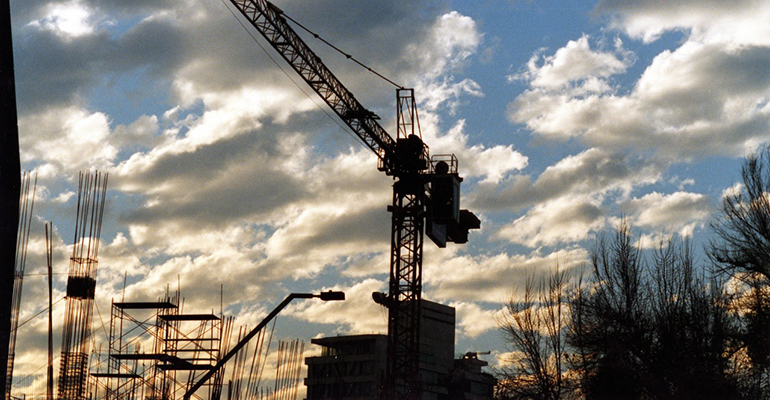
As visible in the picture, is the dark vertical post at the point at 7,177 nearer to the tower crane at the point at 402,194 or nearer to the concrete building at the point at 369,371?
the tower crane at the point at 402,194

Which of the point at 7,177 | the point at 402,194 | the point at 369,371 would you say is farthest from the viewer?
the point at 369,371

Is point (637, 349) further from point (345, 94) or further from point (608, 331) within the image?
point (345, 94)

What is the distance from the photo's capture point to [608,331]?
129 feet

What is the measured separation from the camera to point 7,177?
9867mm

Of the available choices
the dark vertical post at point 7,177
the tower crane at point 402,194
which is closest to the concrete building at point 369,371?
A: the tower crane at point 402,194

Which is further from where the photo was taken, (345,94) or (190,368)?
(345,94)

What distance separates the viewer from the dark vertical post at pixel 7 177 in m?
9.62

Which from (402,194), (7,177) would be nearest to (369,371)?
(402,194)

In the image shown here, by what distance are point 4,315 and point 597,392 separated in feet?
104

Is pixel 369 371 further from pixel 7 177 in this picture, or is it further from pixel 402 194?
pixel 7 177

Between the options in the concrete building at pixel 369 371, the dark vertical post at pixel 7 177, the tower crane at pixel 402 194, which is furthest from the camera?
the concrete building at pixel 369 371

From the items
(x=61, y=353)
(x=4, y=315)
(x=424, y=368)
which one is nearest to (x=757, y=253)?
(x=61, y=353)

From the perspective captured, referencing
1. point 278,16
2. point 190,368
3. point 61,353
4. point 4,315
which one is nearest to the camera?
point 4,315

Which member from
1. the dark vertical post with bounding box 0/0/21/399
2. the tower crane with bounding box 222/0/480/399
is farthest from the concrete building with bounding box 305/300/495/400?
the dark vertical post with bounding box 0/0/21/399
